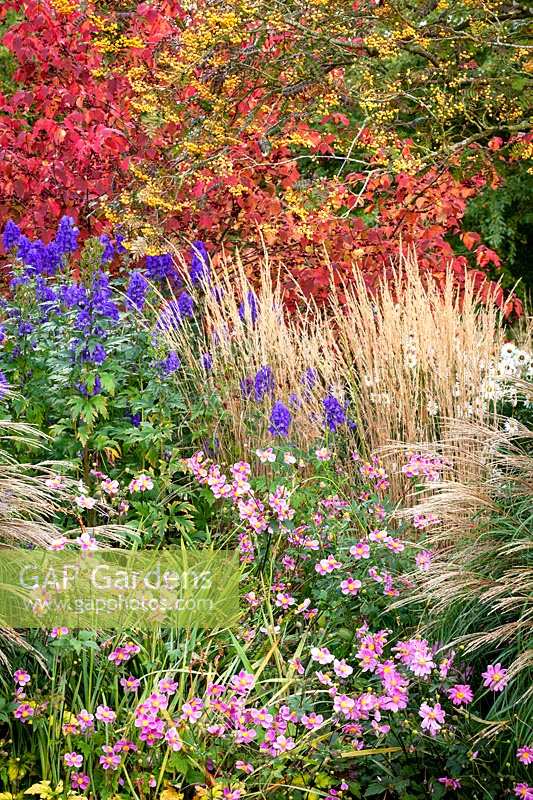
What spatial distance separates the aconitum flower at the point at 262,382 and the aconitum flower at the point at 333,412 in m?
0.28

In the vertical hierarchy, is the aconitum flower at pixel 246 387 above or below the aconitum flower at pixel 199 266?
below

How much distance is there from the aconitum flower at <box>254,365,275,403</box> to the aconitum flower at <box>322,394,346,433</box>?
0.92ft

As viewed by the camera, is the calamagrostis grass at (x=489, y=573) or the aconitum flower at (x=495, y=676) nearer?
the aconitum flower at (x=495, y=676)

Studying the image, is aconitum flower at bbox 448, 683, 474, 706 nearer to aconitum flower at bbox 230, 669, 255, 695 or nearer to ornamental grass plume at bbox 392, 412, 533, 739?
ornamental grass plume at bbox 392, 412, 533, 739

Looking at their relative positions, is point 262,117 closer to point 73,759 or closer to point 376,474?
point 376,474

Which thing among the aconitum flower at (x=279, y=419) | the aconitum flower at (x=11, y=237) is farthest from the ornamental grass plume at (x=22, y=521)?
the aconitum flower at (x=11, y=237)

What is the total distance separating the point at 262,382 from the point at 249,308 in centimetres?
54

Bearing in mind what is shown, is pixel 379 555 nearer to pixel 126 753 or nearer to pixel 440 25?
pixel 126 753

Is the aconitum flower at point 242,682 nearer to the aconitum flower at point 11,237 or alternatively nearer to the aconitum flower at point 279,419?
the aconitum flower at point 279,419

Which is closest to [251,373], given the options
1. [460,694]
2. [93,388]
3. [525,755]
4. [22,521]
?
[93,388]

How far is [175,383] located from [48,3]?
280cm

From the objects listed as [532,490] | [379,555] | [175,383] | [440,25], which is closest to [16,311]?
[175,383]

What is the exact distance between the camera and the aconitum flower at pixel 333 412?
4215 millimetres

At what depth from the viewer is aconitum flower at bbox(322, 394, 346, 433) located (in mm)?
4215
